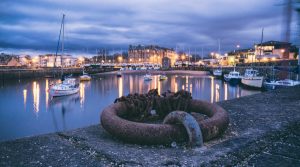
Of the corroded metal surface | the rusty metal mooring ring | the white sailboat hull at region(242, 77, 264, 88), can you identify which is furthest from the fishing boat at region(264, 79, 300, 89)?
the corroded metal surface

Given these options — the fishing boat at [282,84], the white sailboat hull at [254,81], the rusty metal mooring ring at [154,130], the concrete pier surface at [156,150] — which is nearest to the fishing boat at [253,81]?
the white sailboat hull at [254,81]

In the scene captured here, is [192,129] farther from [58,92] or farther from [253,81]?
[253,81]

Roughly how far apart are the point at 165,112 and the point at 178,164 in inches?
142

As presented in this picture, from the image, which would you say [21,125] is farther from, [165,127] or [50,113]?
[165,127]

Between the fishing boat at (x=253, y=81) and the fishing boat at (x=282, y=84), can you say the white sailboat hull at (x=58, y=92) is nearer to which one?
the fishing boat at (x=282, y=84)

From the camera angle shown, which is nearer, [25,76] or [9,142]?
[9,142]

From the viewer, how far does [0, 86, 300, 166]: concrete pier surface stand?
515 cm

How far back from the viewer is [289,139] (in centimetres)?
649

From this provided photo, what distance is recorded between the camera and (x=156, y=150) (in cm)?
588

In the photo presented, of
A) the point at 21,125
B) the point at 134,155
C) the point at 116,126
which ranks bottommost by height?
the point at 21,125

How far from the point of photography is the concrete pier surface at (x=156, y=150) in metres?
5.15

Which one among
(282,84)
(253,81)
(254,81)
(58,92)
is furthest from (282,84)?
(58,92)

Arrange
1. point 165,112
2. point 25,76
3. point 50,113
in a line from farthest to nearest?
1. point 25,76
2. point 50,113
3. point 165,112

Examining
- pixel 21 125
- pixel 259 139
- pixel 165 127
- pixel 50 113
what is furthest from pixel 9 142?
pixel 50 113
